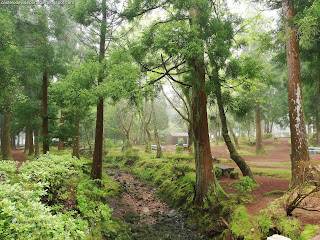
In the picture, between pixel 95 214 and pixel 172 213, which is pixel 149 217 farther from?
pixel 95 214

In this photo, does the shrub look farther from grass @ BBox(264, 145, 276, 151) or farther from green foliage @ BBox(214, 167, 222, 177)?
grass @ BBox(264, 145, 276, 151)

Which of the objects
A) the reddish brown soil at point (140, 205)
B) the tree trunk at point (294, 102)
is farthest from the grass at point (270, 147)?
the tree trunk at point (294, 102)

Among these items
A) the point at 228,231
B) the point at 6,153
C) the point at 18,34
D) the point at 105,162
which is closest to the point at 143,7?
the point at 18,34

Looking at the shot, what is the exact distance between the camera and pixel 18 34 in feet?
32.2

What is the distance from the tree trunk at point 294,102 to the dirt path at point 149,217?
145 inches

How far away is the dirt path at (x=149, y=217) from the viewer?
20.7ft

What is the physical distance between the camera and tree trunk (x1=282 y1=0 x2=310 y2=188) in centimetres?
610

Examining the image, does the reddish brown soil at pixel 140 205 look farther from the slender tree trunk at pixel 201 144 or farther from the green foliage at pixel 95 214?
the slender tree trunk at pixel 201 144

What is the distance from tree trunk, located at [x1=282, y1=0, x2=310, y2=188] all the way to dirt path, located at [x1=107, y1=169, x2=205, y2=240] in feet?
12.0

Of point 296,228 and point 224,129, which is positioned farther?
point 224,129

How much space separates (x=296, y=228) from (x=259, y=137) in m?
16.9

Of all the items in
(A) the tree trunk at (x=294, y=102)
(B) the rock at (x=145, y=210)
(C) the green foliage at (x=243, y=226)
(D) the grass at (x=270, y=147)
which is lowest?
(B) the rock at (x=145, y=210)

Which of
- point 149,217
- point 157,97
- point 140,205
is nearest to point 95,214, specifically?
point 149,217

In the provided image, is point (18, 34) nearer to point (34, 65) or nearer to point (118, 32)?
point (34, 65)
